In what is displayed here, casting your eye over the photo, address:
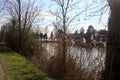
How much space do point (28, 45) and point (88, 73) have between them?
17693 millimetres

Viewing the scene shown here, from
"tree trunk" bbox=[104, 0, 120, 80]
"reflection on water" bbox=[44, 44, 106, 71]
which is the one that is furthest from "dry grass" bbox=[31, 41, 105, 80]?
"tree trunk" bbox=[104, 0, 120, 80]

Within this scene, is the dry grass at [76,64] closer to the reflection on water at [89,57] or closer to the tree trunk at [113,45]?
the reflection on water at [89,57]

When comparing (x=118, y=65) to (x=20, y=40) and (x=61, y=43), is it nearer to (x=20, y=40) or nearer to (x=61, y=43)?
(x=61, y=43)

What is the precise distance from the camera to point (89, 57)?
11570 mm

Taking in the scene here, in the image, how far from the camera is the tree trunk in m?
6.14

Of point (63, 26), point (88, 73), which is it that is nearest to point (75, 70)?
point (88, 73)

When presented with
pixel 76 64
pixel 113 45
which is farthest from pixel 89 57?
pixel 113 45

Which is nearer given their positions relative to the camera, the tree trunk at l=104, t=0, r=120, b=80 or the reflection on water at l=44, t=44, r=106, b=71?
the tree trunk at l=104, t=0, r=120, b=80

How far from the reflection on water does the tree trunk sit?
3968 mm

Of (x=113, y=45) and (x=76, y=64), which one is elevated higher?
(x=113, y=45)

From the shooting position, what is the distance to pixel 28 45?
28.3m

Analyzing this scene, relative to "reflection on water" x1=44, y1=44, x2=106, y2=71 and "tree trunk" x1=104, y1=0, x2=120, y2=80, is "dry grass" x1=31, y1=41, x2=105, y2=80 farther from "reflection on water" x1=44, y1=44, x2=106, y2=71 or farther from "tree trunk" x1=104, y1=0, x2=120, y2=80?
"tree trunk" x1=104, y1=0, x2=120, y2=80

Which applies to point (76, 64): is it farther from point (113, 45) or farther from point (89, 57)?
point (113, 45)

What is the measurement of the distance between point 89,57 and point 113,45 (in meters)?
5.40
